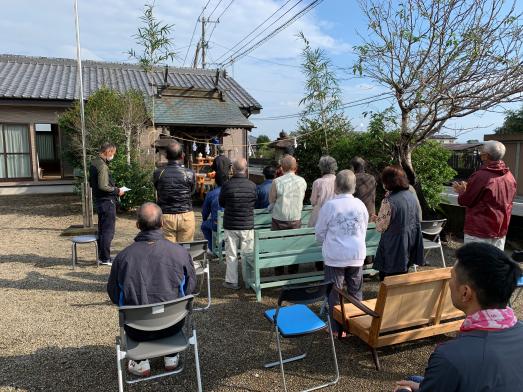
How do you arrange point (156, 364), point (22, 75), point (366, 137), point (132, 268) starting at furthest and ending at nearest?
point (22, 75), point (366, 137), point (156, 364), point (132, 268)

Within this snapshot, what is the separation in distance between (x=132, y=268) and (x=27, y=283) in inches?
132

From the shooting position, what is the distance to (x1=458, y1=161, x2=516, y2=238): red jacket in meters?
3.84

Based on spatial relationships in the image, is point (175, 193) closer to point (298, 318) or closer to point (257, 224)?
point (257, 224)

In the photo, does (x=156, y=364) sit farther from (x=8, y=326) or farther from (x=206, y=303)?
(x=8, y=326)

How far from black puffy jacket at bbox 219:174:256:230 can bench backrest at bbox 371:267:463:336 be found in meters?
2.28

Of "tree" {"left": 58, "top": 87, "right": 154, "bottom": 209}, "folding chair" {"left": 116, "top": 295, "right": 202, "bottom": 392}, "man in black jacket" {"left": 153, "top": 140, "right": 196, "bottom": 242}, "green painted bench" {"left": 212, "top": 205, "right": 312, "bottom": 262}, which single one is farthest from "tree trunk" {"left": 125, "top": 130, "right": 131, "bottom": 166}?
"folding chair" {"left": 116, "top": 295, "right": 202, "bottom": 392}

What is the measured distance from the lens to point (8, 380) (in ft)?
10.0

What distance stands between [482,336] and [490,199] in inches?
115

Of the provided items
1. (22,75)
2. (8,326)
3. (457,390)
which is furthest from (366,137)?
(22,75)

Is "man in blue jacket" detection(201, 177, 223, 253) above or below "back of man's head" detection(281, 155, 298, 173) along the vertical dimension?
below

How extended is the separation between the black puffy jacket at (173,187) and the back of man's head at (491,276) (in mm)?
3804

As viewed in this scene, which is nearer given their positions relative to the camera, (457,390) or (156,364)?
(457,390)

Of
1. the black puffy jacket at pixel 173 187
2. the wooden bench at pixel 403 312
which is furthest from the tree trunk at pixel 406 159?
the black puffy jacket at pixel 173 187

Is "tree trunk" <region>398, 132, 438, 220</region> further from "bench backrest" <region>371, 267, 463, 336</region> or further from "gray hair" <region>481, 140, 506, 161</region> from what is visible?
"bench backrest" <region>371, 267, 463, 336</region>
